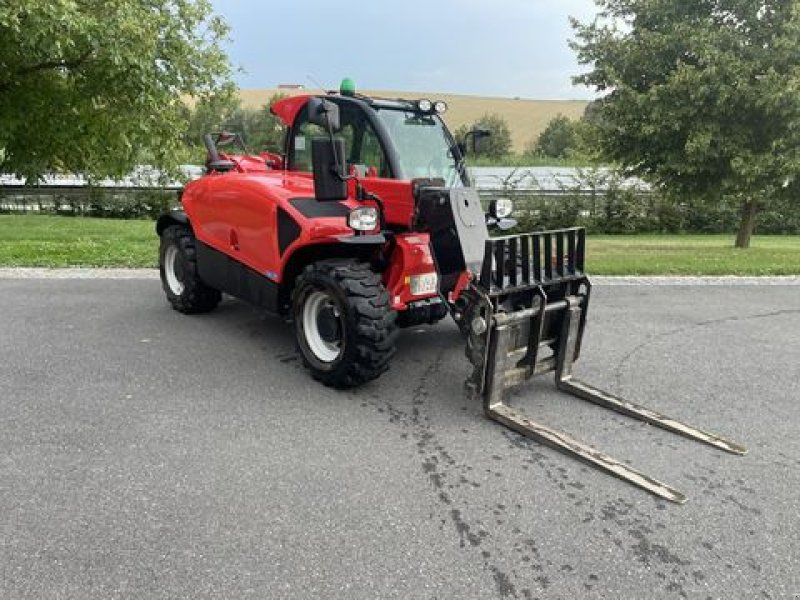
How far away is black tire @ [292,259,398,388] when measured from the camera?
459 centimetres

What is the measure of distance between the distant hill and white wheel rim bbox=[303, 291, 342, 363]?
167 feet

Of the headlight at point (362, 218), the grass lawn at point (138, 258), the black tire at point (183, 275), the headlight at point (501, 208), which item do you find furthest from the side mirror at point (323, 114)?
the grass lawn at point (138, 258)

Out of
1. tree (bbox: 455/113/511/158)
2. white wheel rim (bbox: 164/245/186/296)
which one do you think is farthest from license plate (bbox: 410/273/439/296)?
tree (bbox: 455/113/511/158)

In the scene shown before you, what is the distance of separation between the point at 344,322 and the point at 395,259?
0.74 meters

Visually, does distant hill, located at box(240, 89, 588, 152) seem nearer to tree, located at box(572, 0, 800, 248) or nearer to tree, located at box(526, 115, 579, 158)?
tree, located at box(526, 115, 579, 158)

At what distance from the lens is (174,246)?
7.04m

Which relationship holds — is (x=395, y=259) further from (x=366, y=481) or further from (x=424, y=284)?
(x=366, y=481)

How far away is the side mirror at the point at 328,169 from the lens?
464cm

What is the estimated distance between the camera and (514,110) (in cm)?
6825

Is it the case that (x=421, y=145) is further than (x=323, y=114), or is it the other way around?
(x=421, y=145)

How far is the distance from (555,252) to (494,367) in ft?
3.85

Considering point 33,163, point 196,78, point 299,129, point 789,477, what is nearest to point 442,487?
point 789,477

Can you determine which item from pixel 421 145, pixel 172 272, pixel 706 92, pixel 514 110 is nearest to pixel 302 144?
pixel 421 145

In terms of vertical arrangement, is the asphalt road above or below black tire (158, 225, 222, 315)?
below
